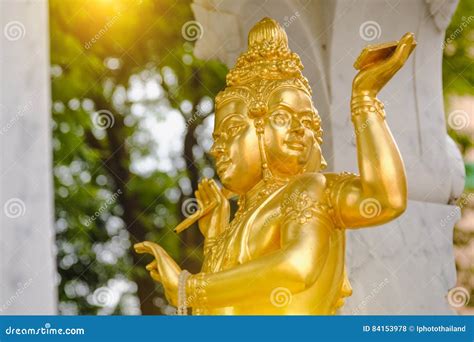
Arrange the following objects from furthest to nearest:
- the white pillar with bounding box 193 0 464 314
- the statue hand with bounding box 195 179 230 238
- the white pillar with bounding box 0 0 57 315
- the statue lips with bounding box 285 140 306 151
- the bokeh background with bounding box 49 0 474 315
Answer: the bokeh background with bounding box 49 0 474 315 < the white pillar with bounding box 193 0 464 314 < the statue hand with bounding box 195 179 230 238 < the statue lips with bounding box 285 140 306 151 < the white pillar with bounding box 0 0 57 315

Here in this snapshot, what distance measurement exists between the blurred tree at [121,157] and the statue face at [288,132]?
4.44 m

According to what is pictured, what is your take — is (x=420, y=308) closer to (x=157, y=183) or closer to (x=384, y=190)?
(x=384, y=190)

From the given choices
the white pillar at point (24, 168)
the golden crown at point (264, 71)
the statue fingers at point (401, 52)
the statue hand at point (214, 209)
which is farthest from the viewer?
the statue hand at point (214, 209)

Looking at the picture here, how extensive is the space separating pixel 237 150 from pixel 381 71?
3.01 feet

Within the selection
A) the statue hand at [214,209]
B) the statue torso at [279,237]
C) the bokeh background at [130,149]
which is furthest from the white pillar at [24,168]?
the bokeh background at [130,149]

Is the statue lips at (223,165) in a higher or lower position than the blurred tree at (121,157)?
lower

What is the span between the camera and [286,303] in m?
5.22

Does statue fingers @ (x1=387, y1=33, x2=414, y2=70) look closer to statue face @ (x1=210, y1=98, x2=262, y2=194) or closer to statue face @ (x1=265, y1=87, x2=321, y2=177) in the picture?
statue face @ (x1=265, y1=87, x2=321, y2=177)

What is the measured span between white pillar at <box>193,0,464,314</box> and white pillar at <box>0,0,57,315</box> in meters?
2.04

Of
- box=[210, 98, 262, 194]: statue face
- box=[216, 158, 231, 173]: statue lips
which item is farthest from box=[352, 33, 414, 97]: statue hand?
box=[216, 158, 231, 173]: statue lips

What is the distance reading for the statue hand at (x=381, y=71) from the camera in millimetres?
5074

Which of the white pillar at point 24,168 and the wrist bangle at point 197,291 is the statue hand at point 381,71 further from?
the white pillar at point 24,168

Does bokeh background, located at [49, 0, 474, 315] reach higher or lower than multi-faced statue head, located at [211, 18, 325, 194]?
higher

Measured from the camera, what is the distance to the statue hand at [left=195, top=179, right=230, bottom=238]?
593 cm
